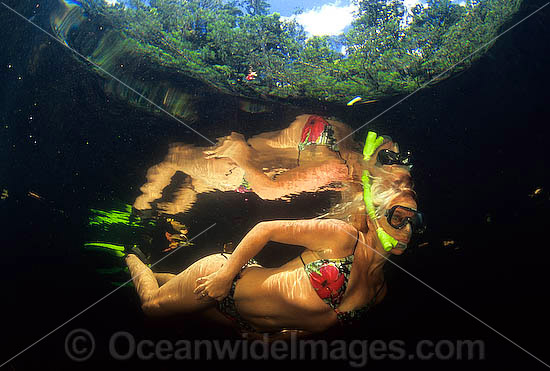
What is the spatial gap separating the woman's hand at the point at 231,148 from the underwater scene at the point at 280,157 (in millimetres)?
36

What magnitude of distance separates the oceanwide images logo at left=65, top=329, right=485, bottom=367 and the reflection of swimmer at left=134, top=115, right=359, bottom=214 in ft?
23.2

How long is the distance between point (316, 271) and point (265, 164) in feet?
8.24

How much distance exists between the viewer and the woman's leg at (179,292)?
16.5 ft

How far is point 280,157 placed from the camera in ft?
17.2

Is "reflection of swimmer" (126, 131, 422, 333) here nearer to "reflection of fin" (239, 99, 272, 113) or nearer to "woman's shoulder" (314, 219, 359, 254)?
"woman's shoulder" (314, 219, 359, 254)

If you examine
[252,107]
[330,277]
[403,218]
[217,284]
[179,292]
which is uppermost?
[252,107]

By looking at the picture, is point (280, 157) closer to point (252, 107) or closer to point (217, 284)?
point (252, 107)

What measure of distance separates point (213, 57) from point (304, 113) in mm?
1835

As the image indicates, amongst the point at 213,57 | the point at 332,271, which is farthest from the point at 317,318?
the point at 213,57

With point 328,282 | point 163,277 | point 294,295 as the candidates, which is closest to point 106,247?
point 163,277

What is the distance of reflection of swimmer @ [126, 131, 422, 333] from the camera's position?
15.0ft

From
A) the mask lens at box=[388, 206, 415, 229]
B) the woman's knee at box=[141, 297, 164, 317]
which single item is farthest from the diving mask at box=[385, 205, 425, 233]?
the woman's knee at box=[141, 297, 164, 317]

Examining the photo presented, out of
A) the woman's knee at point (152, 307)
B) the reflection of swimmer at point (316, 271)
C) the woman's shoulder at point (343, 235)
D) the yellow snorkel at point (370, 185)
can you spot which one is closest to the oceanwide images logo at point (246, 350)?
the woman's knee at point (152, 307)

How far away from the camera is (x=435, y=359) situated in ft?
38.7
